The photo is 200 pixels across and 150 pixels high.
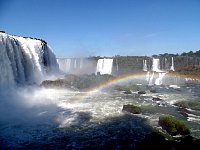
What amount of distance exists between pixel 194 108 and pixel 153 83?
25.5 metres

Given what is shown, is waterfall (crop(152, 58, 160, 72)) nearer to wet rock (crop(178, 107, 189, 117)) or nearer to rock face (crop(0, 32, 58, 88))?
rock face (crop(0, 32, 58, 88))

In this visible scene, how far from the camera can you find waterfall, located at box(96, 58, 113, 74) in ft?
203

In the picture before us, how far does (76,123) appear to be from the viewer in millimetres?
18500

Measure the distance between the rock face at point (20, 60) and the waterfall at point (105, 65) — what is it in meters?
17.7

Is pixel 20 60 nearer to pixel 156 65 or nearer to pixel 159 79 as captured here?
pixel 159 79

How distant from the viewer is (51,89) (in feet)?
113

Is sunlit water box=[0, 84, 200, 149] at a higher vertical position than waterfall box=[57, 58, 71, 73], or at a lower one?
lower

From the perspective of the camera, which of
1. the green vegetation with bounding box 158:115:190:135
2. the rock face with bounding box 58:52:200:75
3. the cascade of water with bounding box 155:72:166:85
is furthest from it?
the rock face with bounding box 58:52:200:75

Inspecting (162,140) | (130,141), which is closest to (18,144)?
(130,141)

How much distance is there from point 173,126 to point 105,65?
46.3 meters

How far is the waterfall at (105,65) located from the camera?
61850 mm

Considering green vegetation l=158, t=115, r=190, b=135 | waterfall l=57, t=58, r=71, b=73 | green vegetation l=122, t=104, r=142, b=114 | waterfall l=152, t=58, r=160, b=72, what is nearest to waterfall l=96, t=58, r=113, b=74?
waterfall l=152, t=58, r=160, b=72

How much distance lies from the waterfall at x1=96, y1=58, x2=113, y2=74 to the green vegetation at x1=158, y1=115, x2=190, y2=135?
44030 mm

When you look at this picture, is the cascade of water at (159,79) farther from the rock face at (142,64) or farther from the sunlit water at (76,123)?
the sunlit water at (76,123)
